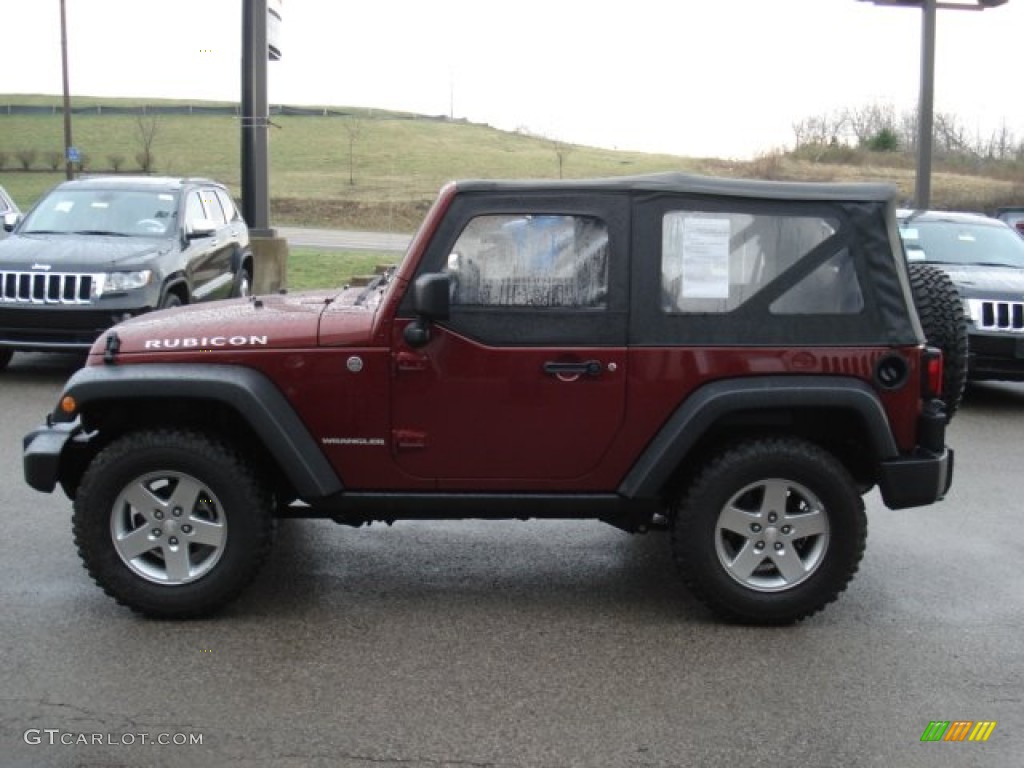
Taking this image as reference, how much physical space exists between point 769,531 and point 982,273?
679cm

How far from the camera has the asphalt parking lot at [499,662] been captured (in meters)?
4.02

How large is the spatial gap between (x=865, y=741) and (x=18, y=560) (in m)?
4.00

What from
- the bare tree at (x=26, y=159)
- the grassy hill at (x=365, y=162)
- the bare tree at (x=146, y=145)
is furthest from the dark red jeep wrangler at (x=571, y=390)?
the bare tree at (x=26, y=159)

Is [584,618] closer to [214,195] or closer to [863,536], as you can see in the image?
[863,536]

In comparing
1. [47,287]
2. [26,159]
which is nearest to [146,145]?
[26,159]

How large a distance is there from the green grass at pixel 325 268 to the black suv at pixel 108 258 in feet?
15.3

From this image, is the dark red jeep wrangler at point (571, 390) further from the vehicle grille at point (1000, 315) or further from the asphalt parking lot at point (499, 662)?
the vehicle grille at point (1000, 315)

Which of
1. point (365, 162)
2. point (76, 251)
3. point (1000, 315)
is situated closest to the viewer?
point (1000, 315)

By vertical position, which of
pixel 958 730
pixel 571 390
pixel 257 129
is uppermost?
pixel 257 129

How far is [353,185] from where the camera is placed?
54.3m

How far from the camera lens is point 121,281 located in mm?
10500

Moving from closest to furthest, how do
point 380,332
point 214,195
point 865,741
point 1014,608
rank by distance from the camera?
1. point 865,741
2. point 380,332
3. point 1014,608
4. point 214,195

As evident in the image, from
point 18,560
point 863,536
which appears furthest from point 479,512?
point 18,560

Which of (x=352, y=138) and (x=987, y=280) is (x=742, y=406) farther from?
(x=352, y=138)
